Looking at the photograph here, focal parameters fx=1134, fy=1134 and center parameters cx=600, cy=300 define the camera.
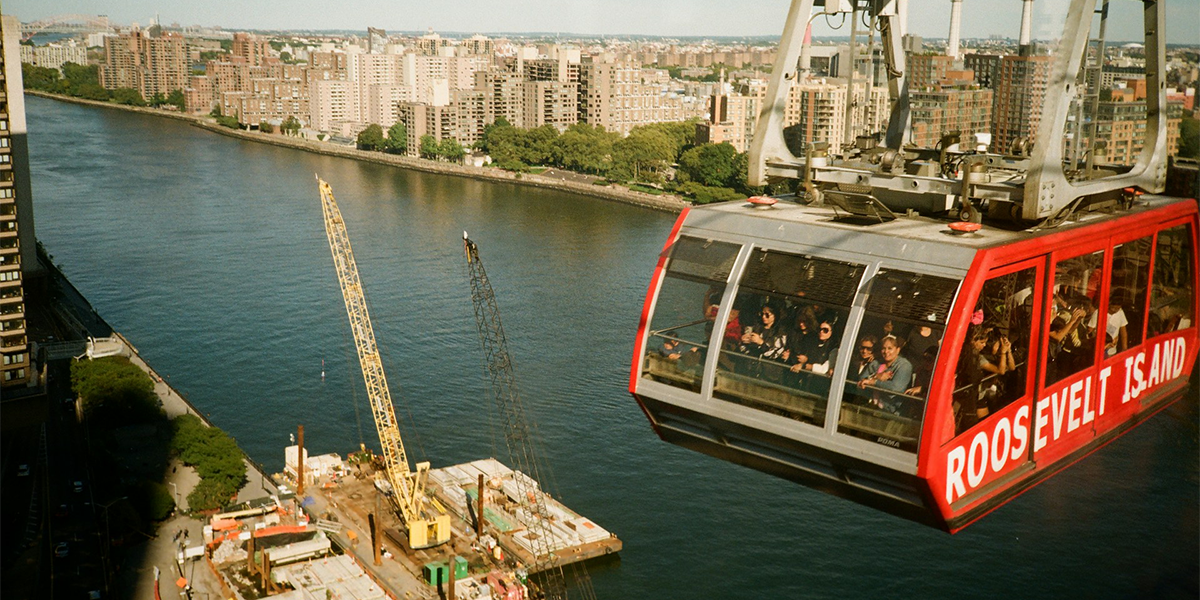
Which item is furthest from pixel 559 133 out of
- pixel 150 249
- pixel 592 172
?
pixel 150 249

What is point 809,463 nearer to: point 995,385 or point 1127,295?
point 995,385

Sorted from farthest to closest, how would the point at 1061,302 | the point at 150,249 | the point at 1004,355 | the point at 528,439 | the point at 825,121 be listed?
the point at 825,121
the point at 150,249
the point at 528,439
the point at 1061,302
the point at 1004,355

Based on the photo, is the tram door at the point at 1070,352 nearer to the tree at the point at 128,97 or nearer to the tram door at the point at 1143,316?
the tram door at the point at 1143,316

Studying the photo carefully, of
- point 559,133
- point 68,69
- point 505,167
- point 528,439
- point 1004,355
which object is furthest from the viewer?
point 68,69

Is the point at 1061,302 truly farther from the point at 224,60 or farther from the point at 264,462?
the point at 224,60

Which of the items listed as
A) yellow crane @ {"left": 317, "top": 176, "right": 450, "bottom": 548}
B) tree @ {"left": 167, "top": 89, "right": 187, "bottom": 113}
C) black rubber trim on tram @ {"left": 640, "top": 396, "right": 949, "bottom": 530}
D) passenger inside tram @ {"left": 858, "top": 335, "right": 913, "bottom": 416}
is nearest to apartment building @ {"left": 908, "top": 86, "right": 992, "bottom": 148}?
yellow crane @ {"left": 317, "top": 176, "right": 450, "bottom": 548}

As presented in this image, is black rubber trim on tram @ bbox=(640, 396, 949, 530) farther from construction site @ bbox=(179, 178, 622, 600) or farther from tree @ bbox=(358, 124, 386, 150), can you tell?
tree @ bbox=(358, 124, 386, 150)

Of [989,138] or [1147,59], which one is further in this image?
[1147,59]
